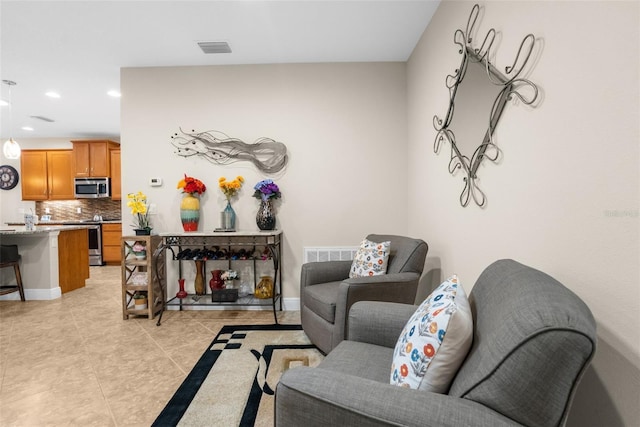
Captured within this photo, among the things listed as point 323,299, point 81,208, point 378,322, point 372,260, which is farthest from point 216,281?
point 81,208

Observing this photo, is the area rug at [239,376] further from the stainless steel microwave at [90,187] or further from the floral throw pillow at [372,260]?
the stainless steel microwave at [90,187]

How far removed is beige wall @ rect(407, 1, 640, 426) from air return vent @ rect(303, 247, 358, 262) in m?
1.79

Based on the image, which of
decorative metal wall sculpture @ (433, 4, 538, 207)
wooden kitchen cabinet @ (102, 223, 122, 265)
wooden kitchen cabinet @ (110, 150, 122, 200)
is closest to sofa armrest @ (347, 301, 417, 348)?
decorative metal wall sculpture @ (433, 4, 538, 207)

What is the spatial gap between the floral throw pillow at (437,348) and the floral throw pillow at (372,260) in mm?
1433

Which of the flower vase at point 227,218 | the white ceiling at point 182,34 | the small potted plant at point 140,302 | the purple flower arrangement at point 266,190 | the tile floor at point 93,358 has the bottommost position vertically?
the tile floor at point 93,358

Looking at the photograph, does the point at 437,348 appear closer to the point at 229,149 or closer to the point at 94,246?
the point at 229,149

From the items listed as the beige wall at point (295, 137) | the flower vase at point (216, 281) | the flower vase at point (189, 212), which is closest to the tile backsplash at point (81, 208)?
the beige wall at point (295, 137)

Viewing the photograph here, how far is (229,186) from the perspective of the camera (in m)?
3.37

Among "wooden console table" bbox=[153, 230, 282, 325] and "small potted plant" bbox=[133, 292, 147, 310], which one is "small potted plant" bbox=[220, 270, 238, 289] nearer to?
"wooden console table" bbox=[153, 230, 282, 325]

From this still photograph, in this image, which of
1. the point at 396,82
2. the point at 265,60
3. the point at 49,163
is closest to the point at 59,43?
the point at 265,60

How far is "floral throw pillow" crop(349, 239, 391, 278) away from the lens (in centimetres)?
257

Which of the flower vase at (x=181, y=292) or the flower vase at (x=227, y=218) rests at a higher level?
the flower vase at (x=227, y=218)

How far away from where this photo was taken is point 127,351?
2561 mm

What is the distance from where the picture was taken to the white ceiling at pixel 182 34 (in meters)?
2.53
